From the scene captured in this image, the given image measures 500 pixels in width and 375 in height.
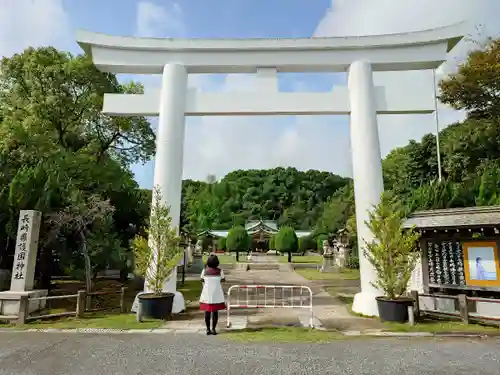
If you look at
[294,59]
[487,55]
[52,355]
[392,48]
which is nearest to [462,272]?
[392,48]

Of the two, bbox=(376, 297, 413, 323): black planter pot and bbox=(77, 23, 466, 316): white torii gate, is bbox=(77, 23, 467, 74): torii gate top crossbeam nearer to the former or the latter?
bbox=(77, 23, 466, 316): white torii gate

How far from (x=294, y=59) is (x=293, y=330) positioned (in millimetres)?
6792

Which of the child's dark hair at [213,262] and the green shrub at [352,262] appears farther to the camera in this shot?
the green shrub at [352,262]

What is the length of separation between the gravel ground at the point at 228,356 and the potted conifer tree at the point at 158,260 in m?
1.30

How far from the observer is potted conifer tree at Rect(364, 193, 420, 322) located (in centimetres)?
740

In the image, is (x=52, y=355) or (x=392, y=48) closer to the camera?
(x=52, y=355)

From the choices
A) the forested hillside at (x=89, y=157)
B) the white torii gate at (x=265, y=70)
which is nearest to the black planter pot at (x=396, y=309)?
the white torii gate at (x=265, y=70)

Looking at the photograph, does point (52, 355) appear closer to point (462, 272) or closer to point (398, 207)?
point (398, 207)

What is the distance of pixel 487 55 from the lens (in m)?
17.7

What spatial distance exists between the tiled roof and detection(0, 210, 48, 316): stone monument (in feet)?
30.1

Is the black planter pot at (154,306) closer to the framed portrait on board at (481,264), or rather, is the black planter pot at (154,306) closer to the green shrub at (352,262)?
the framed portrait on board at (481,264)

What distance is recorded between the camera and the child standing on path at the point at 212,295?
21.5 feet

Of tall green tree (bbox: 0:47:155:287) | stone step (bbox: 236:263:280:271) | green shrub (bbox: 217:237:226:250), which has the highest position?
tall green tree (bbox: 0:47:155:287)

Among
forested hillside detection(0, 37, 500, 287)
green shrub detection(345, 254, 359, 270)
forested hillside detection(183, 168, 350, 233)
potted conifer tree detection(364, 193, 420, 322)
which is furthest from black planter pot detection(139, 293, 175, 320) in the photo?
forested hillside detection(183, 168, 350, 233)
